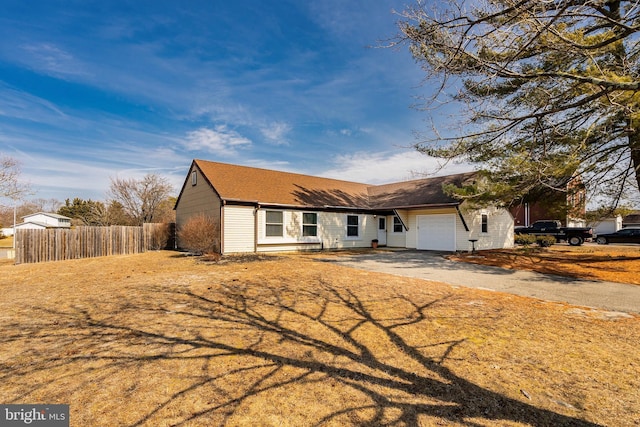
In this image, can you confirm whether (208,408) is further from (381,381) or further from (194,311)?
(194,311)

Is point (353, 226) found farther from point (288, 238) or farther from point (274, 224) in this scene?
point (274, 224)

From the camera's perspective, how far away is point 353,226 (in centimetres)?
1986

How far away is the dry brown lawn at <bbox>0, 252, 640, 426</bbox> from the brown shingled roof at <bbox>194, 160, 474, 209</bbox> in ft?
33.9

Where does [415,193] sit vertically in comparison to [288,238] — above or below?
above

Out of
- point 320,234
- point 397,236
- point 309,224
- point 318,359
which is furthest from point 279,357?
point 397,236

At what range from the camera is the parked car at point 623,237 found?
22711 millimetres

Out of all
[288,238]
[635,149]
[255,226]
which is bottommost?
[288,238]

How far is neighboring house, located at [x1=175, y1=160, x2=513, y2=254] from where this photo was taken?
15812 mm

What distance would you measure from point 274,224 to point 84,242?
9199 millimetres

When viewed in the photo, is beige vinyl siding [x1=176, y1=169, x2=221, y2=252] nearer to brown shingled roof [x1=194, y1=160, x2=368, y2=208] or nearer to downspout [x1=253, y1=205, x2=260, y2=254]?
brown shingled roof [x1=194, y1=160, x2=368, y2=208]

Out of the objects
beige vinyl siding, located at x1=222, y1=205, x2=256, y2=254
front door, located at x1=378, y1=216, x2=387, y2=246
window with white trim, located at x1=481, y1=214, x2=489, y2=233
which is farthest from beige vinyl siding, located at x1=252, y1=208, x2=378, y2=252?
window with white trim, located at x1=481, y1=214, x2=489, y2=233

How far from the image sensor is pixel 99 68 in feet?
41.2

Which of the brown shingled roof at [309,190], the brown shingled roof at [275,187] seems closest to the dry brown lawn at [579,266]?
the brown shingled roof at [309,190]

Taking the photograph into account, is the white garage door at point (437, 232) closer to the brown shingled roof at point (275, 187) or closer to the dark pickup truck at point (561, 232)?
the brown shingled roof at point (275, 187)
